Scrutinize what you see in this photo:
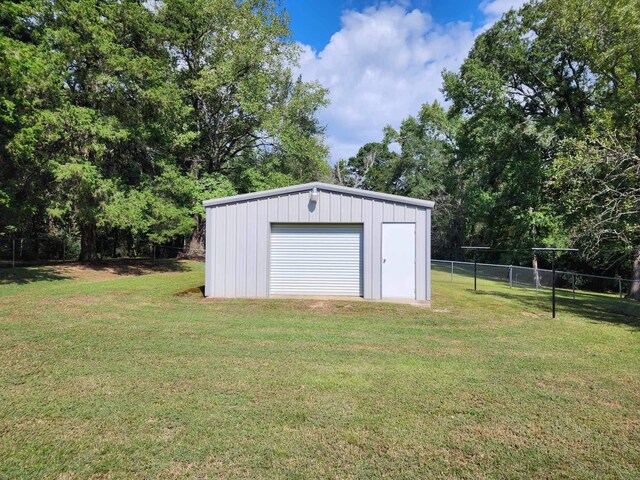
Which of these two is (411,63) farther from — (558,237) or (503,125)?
(558,237)

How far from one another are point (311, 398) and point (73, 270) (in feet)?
49.8

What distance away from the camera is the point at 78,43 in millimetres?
13375

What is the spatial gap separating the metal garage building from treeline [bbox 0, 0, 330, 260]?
250 inches

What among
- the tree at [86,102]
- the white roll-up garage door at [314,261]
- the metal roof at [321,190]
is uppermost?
the tree at [86,102]

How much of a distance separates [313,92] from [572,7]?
13.2 meters

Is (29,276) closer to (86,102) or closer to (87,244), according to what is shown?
(87,244)

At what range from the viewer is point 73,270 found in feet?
49.9

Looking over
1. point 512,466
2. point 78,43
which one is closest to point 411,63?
point 78,43

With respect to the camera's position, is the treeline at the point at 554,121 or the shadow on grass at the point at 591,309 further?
the treeline at the point at 554,121

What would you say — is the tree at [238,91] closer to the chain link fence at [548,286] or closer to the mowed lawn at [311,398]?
the chain link fence at [548,286]

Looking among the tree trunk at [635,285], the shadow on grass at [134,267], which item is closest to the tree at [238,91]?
the shadow on grass at [134,267]

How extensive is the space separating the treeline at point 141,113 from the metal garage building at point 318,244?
6353 mm

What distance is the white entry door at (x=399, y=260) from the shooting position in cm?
954

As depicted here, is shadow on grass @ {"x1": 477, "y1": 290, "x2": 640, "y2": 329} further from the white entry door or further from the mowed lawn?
the white entry door
